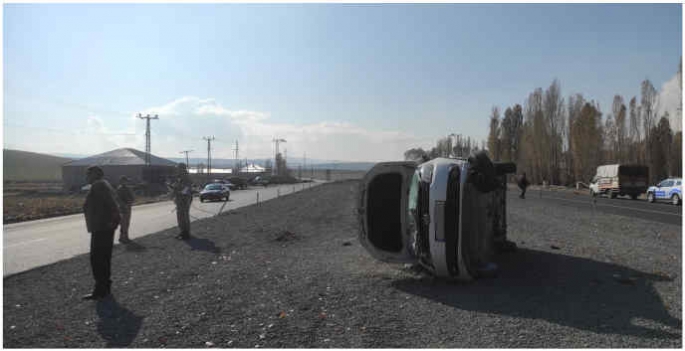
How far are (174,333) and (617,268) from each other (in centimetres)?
670

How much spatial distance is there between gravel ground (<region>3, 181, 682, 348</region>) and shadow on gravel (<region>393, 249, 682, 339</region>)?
20mm

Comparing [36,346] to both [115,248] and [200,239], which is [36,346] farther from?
[200,239]

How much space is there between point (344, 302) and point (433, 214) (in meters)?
1.53

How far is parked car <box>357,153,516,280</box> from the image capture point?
5.77 m

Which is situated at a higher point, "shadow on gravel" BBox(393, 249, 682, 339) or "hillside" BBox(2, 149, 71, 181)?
"hillside" BBox(2, 149, 71, 181)

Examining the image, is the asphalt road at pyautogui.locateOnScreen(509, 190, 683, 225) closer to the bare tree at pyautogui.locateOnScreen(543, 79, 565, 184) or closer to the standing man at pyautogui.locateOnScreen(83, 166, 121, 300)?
the standing man at pyautogui.locateOnScreen(83, 166, 121, 300)

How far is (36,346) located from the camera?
4328 millimetres

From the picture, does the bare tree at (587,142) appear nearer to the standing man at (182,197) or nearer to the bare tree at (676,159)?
the bare tree at (676,159)

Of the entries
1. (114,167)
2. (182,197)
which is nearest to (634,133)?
(182,197)

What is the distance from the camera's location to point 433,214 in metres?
5.74

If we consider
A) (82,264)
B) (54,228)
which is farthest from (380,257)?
(54,228)

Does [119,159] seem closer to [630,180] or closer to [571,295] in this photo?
[630,180]

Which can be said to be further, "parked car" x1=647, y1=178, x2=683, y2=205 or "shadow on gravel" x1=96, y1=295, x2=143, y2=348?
"parked car" x1=647, y1=178, x2=683, y2=205

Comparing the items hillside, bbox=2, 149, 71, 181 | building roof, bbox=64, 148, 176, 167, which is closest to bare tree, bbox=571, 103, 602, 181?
building roof, bbox=64, 148, 176, 167
